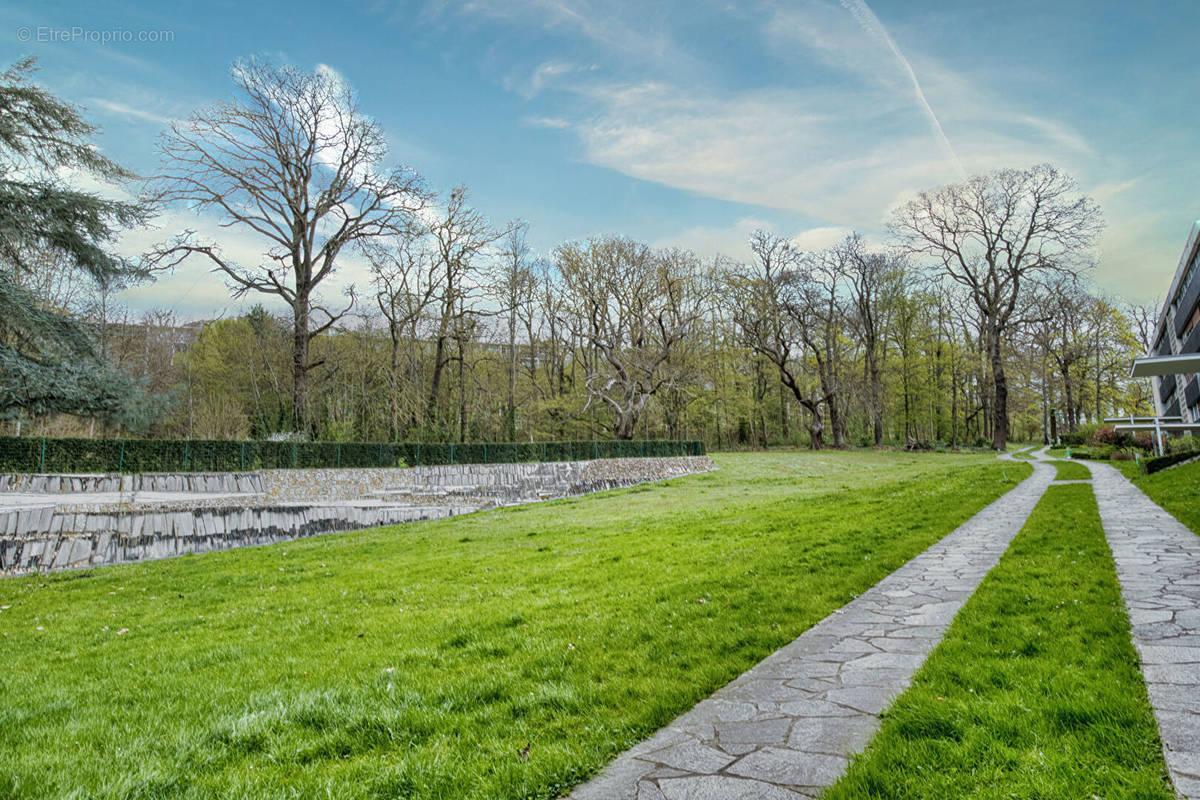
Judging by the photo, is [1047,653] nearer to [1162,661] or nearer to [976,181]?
[1162,661]

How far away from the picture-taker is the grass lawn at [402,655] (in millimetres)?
2729

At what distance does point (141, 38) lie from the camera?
1337 centimetres

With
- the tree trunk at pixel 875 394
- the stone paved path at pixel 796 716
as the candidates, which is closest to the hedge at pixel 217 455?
the stone paved path at pixel 796 716

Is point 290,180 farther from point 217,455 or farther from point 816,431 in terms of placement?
point 816,431

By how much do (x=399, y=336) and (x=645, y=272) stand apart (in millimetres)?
14319

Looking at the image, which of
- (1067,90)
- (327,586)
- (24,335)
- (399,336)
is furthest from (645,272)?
(327,586)

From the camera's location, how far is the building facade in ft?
110

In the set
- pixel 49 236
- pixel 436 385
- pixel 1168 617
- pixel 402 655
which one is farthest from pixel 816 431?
pixel 402 655

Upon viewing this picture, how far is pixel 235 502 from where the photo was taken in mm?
14867

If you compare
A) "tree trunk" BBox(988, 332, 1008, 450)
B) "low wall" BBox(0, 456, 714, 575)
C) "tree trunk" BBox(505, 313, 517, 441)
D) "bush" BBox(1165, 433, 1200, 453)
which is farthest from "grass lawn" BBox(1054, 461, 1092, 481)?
"tree trunk" BBox(505, 313, 517, 441)

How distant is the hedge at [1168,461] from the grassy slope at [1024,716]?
15.2m

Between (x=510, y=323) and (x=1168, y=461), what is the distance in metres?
29.2

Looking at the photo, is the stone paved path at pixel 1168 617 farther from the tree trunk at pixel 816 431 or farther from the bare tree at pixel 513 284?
the tree trunk at pixel 816 431

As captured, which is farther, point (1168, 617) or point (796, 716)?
point (1168, 617)
